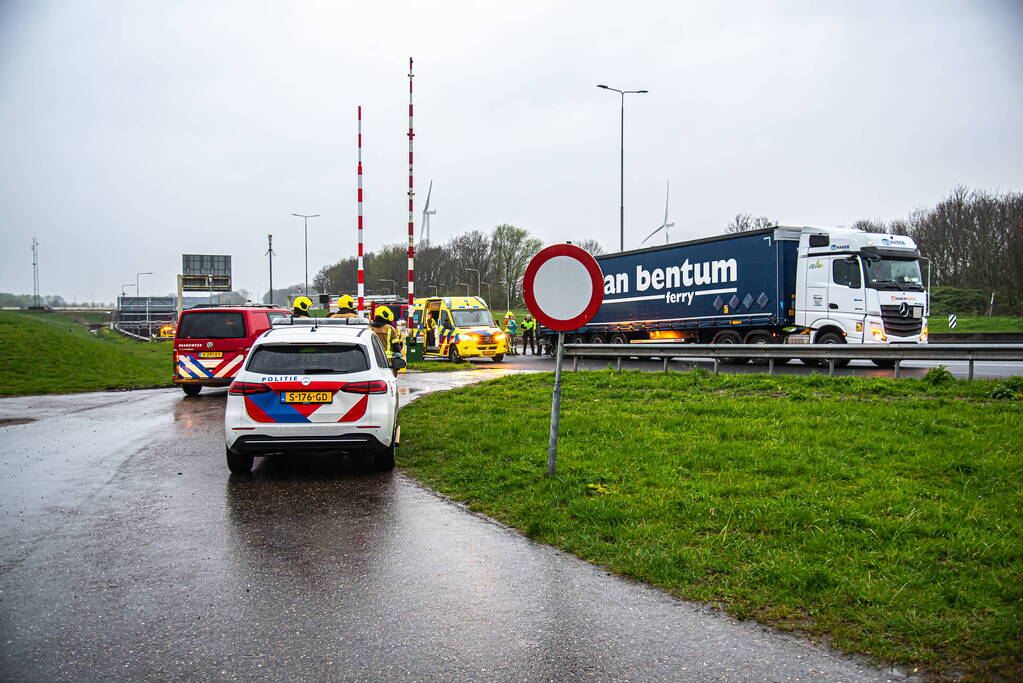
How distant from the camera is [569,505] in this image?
6230mm

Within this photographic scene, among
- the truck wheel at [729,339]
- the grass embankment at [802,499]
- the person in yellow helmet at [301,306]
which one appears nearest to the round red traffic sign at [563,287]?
the grass embankment at [802,499]

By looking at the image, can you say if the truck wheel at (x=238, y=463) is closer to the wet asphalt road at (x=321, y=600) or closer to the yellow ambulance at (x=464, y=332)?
the wet asphalt road at (x=321, y=600)

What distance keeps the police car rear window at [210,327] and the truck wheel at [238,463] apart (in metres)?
8.34

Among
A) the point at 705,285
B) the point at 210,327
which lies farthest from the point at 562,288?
the point at 705,285

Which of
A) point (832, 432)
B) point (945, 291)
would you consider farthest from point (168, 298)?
point (832, 432)

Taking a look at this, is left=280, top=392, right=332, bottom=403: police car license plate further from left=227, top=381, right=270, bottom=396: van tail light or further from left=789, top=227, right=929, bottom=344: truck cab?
left=789, top=227, right=929, bottom=344: truck cab

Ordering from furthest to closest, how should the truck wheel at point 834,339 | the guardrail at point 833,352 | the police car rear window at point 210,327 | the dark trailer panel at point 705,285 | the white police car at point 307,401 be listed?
1. the dark trailer panel at point 705,285
2. the truck wheel at point 834,339
3. the police car rear window at point 210,327
4. the guardrail at point 833,352
5. the white police car at point 307,401

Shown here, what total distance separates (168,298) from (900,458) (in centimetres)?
11841

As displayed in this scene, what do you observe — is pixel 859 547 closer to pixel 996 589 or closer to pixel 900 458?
pixel 996 589

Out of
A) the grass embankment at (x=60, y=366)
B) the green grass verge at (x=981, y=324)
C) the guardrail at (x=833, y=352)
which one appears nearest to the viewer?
the guardrail at (x=833, y=352)

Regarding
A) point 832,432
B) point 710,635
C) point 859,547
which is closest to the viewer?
point 710,635

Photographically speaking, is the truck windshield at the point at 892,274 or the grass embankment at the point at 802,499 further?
the truck windshield at the point at 892,274

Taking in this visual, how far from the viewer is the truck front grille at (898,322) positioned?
18.4 metres

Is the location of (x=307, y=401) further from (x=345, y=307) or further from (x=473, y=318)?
(x=473, y=318)
